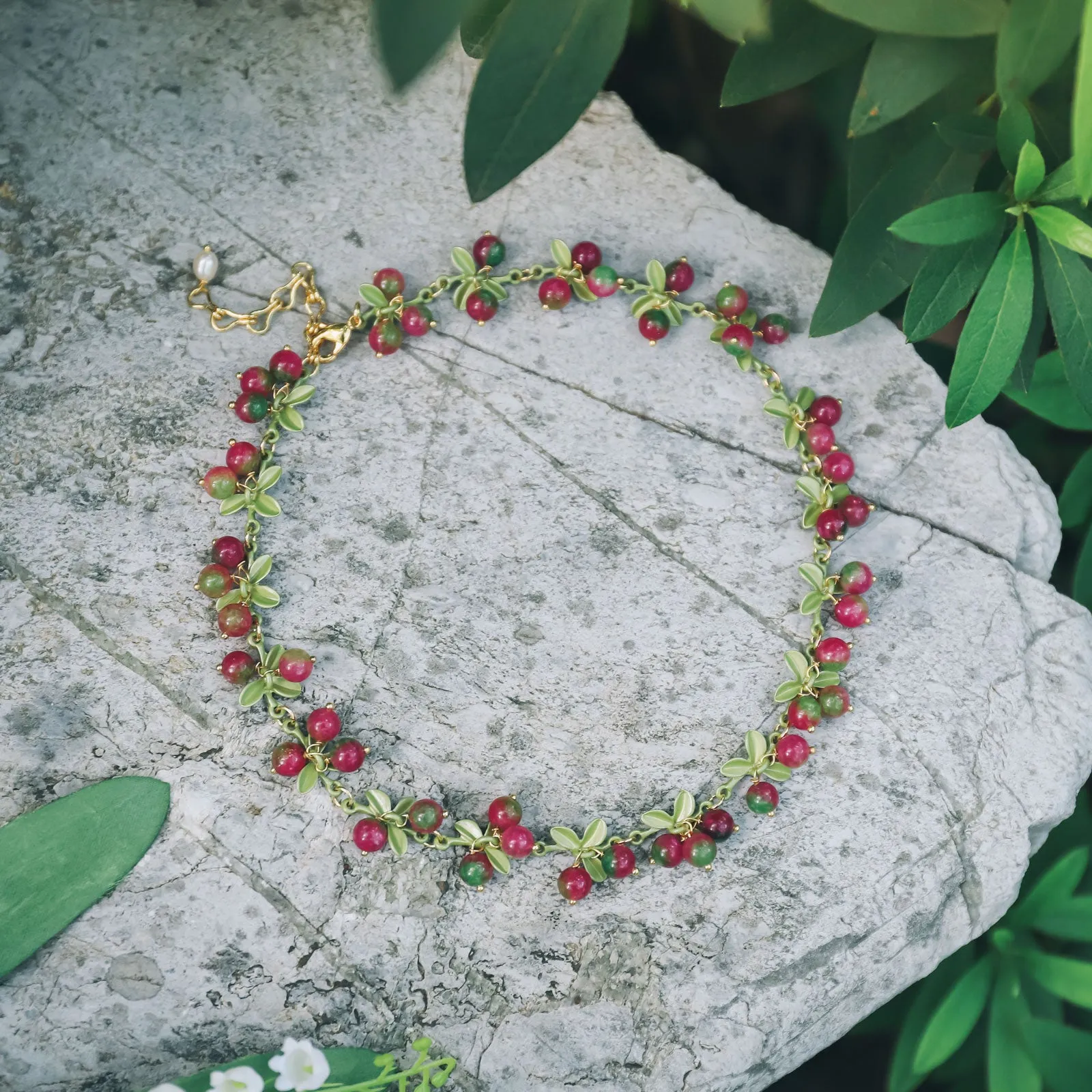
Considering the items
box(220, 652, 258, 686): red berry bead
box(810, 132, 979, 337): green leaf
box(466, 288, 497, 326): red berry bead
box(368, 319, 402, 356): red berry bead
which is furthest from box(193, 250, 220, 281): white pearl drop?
box(810, 132, 979, 337): green leaf

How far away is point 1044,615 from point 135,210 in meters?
1.85

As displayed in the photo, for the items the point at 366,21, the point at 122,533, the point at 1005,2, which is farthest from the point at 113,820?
the point at 1005,2

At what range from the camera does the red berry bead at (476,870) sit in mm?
1562

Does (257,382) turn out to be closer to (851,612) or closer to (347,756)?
(347,756)

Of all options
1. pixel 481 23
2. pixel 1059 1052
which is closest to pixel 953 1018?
pixel 1059 1052

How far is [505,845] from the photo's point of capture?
1573 millimetres

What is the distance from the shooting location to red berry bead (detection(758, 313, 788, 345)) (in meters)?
1.78

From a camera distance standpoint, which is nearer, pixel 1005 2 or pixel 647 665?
pixel 1005 2

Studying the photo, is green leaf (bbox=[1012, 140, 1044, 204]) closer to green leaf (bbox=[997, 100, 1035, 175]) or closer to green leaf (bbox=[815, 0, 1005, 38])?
green leaf (bbox=[997, 100, 1035, 175])

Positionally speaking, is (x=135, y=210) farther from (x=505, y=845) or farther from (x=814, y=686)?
(x=814, y=686)

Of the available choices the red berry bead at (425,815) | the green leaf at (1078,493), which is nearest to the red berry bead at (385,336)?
the red berry bead at (425,815)

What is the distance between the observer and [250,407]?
1678 millimetres

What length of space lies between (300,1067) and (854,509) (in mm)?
1287

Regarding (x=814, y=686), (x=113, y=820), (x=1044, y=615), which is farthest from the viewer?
(x=1044, y=615)
